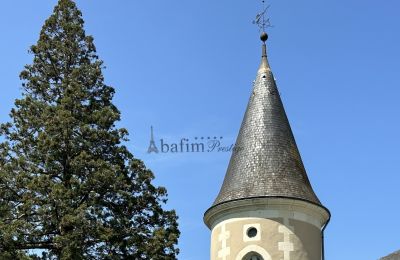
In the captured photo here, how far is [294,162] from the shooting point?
76.9 feet

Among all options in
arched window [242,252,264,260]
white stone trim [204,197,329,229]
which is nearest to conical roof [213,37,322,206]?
white stone trim [204,197,329,229]

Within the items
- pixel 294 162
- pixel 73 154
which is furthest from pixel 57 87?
pixel 294 162

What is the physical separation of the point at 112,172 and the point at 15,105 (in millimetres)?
4344

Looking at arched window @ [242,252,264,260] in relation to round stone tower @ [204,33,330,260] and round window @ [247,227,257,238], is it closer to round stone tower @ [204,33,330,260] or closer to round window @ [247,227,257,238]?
round stone tower @ [204,33,330,260]

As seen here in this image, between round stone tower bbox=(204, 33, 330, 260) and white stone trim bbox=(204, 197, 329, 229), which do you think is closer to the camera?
Result: round stone tower bbox=(204, 33, 330, 260)

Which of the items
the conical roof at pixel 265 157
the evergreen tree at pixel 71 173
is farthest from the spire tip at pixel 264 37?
the evergreen tree at pixel 71 173

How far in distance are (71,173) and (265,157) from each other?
21.4 feet

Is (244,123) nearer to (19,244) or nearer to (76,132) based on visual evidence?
(76,132)

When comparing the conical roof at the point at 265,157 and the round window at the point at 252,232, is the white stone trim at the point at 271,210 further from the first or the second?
the round window at the point at 252,232

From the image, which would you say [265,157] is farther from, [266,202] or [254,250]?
[254,250]

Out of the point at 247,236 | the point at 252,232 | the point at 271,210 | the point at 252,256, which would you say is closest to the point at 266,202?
the point at 271,210

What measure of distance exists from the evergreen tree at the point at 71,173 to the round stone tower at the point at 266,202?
200cm

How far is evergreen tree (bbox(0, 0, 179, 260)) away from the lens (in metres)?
19.9

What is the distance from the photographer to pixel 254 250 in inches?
847
